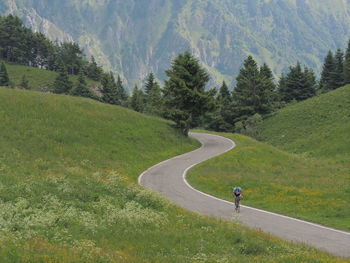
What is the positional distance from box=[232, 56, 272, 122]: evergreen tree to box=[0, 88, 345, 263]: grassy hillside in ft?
149

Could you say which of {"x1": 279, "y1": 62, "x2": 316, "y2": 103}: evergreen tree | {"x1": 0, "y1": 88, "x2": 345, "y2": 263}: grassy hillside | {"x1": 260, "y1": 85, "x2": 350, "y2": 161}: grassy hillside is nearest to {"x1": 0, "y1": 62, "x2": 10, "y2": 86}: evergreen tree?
{"x1": 260, "y1": 85, "x2": 350, "y2": 161}: grassy hillside

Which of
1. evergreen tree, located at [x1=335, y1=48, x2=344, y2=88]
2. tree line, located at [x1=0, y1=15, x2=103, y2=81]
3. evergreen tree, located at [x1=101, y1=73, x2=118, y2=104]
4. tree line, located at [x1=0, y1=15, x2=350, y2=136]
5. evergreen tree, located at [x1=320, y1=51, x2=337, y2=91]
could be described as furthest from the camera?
tree line, located at [x1=0, y1=15, x2=103, y2=81]

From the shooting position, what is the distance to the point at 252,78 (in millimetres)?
75125

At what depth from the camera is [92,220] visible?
13.4 meters

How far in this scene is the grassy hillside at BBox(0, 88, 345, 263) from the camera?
33.3 ft

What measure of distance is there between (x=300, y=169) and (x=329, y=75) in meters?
67.9

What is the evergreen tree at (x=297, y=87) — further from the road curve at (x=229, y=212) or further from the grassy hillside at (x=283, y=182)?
the road curve at (x=229, y=212)

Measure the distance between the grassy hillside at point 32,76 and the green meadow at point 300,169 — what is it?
2978 inches

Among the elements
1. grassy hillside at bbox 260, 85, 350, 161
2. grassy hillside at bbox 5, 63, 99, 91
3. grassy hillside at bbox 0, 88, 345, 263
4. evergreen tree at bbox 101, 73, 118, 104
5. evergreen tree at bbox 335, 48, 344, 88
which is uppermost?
evergreen tree at bbox 335, 48, 344, 88

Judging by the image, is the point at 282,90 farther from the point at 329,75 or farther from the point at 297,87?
the point at 329,75

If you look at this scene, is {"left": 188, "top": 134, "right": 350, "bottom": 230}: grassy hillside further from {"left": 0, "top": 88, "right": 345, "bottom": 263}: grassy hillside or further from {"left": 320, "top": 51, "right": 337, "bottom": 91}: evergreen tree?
{"left": 320, "top": 51, "right": 337, "bottom": 91}: evergreen tree

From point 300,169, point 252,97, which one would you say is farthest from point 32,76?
point 300,169

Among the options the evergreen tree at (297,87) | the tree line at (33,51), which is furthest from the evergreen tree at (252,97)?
the tree line at (33,51)

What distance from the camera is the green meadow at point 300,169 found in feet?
73.2
